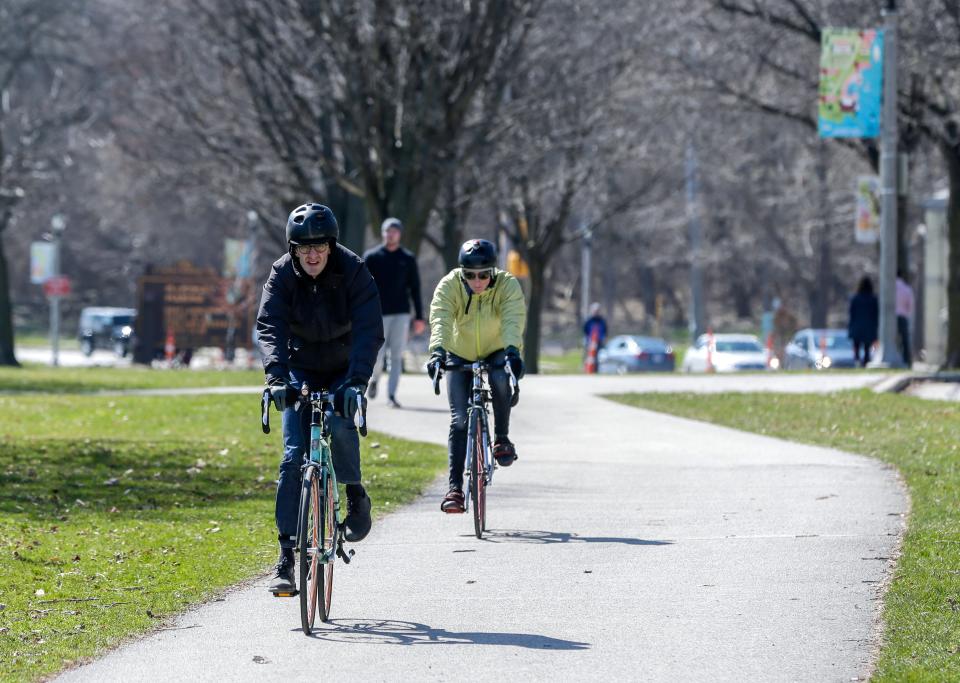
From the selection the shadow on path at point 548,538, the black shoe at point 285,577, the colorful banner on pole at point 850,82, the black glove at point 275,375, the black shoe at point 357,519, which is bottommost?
the shadow on path at point 548,538

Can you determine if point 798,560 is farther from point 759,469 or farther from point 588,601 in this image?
point 759,469

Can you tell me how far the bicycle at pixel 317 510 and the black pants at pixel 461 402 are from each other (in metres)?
2.79

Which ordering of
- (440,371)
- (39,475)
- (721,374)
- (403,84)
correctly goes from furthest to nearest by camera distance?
(403,84) < (721,374) < (39,475) < (440,371)

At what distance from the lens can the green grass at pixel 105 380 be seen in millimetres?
26922

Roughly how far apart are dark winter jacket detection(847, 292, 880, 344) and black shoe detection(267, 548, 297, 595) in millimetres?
23054

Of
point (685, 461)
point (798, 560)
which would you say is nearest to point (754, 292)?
point (685, 461)

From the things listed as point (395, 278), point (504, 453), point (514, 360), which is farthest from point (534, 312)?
point (514, 360)

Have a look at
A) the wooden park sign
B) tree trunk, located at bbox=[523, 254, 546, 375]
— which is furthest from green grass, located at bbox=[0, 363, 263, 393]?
the wooden park sign

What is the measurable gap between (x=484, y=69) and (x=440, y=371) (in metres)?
18.0

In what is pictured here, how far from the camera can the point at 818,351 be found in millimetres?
41031

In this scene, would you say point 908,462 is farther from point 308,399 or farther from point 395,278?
point 308,399

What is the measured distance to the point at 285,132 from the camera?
32219mm

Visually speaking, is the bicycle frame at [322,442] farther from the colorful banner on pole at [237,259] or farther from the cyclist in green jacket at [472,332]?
the colorful banner on pole at [237,259]

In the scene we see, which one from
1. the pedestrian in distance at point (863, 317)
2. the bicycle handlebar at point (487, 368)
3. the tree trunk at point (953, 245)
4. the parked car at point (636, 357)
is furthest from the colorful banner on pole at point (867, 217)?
the bicycle handlebar at point (487, 368)
